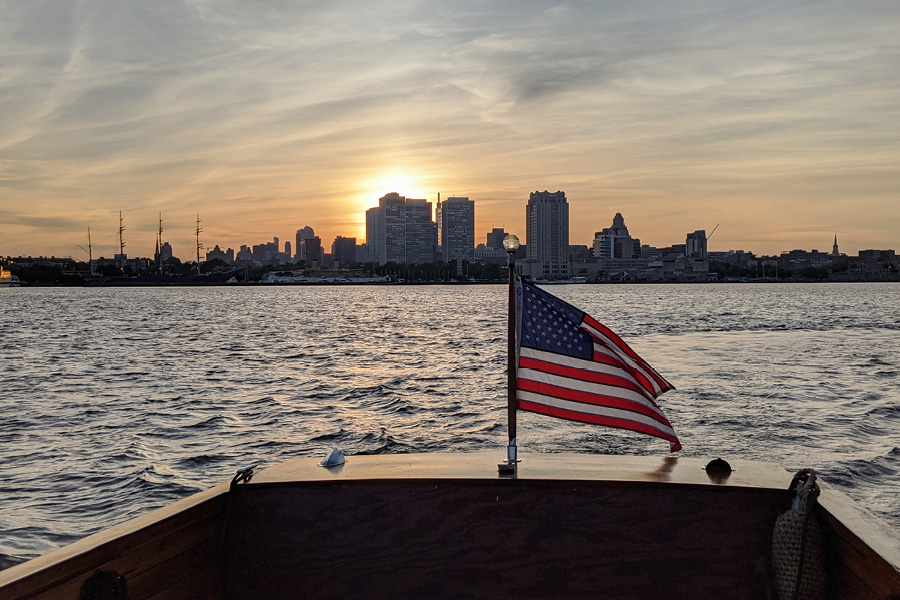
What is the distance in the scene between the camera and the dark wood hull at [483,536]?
13.6 feet

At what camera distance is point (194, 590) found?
4.05m

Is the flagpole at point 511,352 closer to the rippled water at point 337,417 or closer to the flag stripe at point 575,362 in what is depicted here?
the flag stripe at point 575,362

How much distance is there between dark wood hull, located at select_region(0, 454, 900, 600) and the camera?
4160 mm

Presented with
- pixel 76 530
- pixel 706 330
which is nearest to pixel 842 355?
pixel 706 330

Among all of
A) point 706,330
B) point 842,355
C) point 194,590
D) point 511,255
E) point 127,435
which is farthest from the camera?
point 706,330

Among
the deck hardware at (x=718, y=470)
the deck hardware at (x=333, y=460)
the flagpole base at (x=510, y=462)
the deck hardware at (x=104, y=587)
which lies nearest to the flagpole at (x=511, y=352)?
the flagpole base at (x=510, y=462)

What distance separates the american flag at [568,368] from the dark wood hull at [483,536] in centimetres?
54

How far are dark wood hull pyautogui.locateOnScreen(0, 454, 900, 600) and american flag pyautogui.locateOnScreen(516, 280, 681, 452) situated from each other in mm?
540

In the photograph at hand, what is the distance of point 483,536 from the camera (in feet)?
14.0

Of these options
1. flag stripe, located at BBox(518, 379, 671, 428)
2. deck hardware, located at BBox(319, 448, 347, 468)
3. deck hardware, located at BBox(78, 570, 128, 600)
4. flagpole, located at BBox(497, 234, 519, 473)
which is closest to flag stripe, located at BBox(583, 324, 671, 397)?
flag stripe, located at BBox(518, 379, 671, 428)

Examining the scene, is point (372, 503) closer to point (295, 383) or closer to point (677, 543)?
point (677, 543)

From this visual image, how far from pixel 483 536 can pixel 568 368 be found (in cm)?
123

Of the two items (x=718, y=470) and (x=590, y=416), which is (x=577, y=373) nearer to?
(x=590, y=416)

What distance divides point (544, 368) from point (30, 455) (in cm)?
1213
